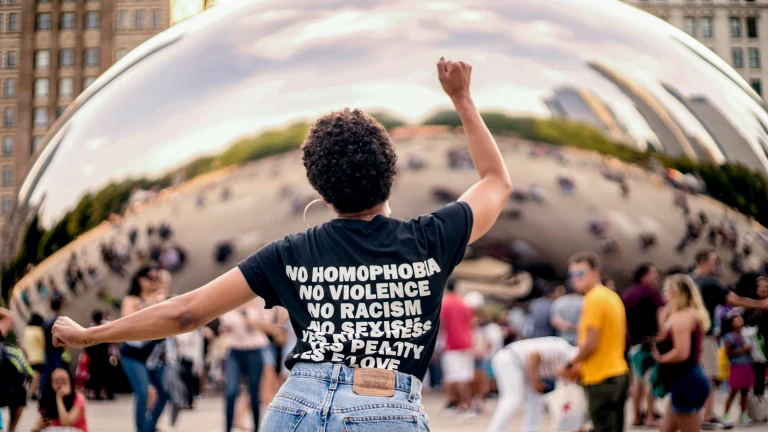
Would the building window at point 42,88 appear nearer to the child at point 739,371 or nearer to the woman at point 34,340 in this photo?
the woman at point 34,340

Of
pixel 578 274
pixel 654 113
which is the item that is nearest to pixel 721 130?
pixel 654 113

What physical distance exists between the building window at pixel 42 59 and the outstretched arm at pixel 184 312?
53044 millimetres

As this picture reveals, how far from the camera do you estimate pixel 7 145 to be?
50094 mm

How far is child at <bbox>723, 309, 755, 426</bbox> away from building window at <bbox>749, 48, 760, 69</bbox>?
46247 millimetres

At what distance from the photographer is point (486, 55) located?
4035 mm

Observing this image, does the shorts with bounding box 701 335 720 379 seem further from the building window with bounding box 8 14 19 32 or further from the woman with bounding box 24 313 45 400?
the building window with bounding box 8 14 19 32

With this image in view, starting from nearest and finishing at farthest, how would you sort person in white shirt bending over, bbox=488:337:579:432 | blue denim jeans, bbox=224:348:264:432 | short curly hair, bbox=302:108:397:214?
short curly hair, bbox=302:108:397:214
person in white shirt bending over, bbox=488:337:579:432
blue denim jeans, bbox=224:348:264:432

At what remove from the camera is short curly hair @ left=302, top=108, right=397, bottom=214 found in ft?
5.48

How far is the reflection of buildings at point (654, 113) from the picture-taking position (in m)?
4.18

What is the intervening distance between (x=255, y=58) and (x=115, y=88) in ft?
2.66

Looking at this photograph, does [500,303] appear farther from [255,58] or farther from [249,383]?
[255,58]

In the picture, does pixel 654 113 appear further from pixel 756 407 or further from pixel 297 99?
Result: pixel 756 407

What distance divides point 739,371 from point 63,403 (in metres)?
3.96

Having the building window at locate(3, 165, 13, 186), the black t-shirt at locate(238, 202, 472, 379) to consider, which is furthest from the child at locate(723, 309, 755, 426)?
the building window at locate(3, 165, 13, 186)
